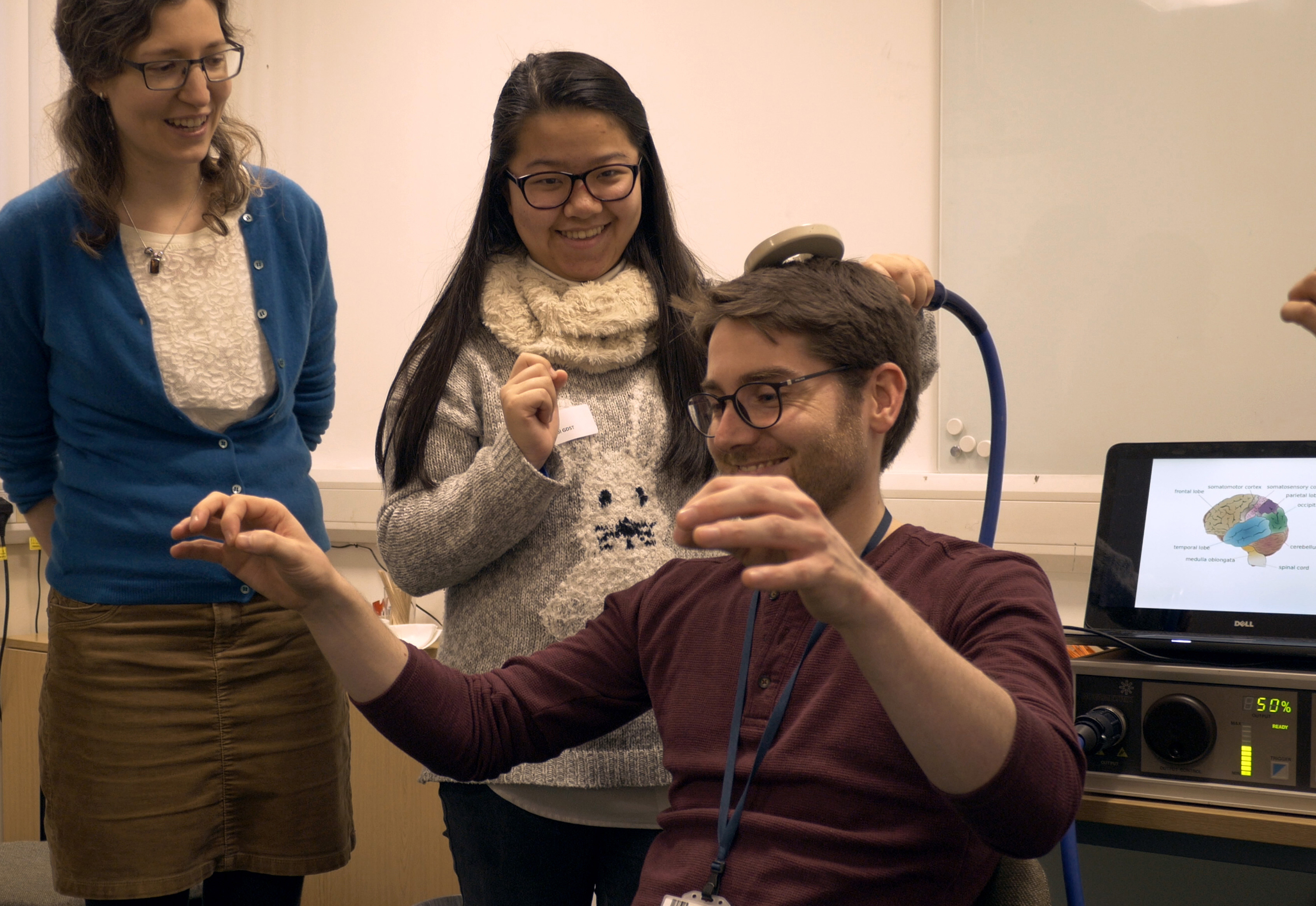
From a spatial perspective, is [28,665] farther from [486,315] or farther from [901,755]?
[901,755]

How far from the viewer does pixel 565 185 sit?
53.4 inches

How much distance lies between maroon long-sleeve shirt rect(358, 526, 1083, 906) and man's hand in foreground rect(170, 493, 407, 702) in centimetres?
4

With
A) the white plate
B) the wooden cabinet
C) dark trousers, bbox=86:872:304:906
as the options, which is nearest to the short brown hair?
dark trousers, bbox=86:872:304:906

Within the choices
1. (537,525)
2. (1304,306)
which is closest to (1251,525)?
(1304,306)

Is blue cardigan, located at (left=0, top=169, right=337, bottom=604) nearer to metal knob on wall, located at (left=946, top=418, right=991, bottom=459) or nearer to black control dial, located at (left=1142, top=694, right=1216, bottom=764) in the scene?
black control dial, located at (left=1142, top=694, right=1216, bottom=764)

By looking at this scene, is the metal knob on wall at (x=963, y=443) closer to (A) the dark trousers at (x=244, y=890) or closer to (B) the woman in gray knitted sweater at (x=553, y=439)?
(B) the woman in gray knitted sweater at (x=553, y=439)

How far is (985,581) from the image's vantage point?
1030 mm

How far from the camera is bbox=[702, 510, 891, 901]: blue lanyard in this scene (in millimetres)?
1003

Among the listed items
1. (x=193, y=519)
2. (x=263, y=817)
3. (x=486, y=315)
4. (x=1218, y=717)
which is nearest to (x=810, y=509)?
(x=193, y=519)

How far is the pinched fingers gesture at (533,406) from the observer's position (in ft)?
4.01

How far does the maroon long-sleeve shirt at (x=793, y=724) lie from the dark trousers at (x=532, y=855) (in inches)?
4.7

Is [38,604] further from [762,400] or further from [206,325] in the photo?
[762,400]

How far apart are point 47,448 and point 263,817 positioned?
0.63 m

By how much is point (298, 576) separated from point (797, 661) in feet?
1.60
